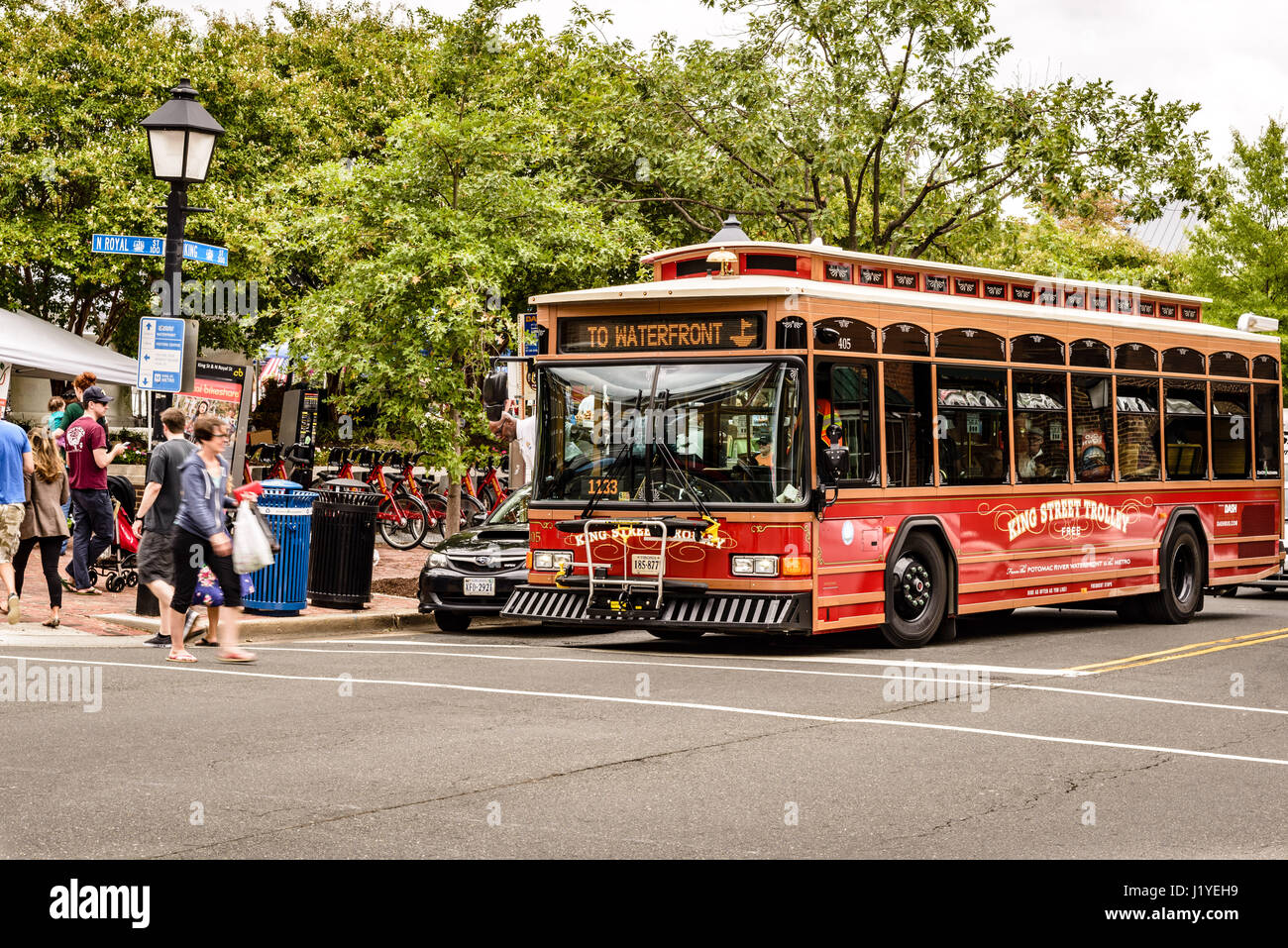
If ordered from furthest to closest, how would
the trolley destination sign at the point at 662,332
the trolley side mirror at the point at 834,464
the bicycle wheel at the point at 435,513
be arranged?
1. the bicycle wheel at the point at 435,513
2. the trolley destination sign at the point at 662,332
3. the trolley side mirror at the point at 834,464

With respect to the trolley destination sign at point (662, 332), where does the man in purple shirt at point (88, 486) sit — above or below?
below

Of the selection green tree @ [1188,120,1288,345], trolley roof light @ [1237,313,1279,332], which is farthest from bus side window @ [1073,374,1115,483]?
green tree @ [1188,120,1288,345]

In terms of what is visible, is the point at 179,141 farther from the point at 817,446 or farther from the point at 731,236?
the point at 817,446

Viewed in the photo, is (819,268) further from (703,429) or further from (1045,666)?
(1045,666)

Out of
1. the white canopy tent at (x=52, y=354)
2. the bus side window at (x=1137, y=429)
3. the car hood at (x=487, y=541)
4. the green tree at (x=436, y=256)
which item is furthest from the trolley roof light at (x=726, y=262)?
the white canopy tent at (x=52, y=354)

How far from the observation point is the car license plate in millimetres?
12570

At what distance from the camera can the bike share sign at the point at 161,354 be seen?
13.7 metres

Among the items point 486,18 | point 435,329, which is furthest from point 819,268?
point 486,18

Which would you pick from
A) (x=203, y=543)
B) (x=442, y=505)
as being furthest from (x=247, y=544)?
(x=442, y=505)

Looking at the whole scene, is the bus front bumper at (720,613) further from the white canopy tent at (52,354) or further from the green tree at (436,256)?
the white canopy tent at (52,354)

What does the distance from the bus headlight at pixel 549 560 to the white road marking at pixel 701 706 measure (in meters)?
2.58

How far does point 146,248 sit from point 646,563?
5.20 m

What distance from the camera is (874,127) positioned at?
21.6 metres

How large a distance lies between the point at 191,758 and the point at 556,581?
562 centimetres
